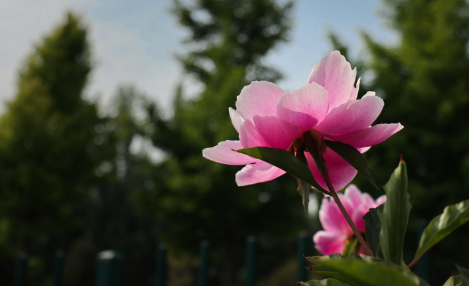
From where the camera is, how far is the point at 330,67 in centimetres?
33

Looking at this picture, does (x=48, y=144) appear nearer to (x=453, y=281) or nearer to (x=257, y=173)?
(x=257, y=173)

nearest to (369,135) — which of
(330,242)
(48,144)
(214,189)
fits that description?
(330,242)

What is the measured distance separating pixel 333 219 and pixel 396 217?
0.63 ft

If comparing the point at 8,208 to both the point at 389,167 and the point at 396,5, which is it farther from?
the point at 396,5

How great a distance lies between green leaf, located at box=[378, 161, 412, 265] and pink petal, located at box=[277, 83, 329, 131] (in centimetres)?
9

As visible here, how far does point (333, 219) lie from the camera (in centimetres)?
51

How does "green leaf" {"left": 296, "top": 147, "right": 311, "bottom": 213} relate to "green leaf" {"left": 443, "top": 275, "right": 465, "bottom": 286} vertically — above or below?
above

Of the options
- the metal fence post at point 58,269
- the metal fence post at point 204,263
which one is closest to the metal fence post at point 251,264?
the metal fence post at point 204,263

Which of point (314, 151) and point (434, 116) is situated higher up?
point (434, 116)

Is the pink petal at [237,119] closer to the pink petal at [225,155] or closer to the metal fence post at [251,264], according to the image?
the pink petal at [225,155]

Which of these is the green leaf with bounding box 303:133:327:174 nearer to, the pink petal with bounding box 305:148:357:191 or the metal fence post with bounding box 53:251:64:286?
the pink petal with bounding box 305:148:357:191

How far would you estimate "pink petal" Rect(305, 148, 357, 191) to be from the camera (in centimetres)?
36

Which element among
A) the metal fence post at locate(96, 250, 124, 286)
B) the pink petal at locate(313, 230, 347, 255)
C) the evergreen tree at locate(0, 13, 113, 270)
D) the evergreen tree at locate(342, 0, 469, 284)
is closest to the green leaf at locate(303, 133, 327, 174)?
the pink petal at locate(313, 230, 347, 255)

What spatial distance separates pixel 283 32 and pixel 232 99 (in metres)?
3.59
